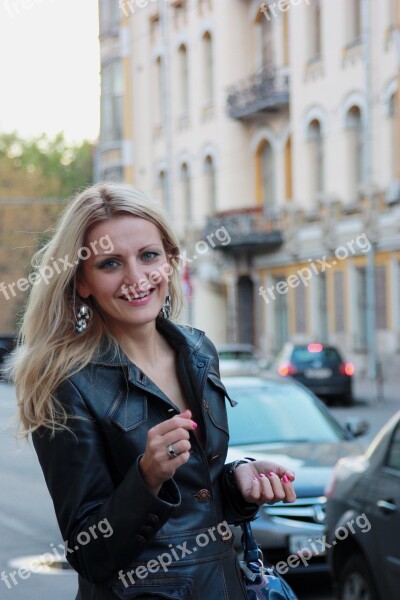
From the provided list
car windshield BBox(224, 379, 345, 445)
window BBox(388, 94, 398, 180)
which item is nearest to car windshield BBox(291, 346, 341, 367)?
window BBox(388, 94, 398, 180)

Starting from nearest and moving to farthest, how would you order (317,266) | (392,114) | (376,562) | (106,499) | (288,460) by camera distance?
(106,499)
(376,562)
(288,460)
(392,114)
(317,266)

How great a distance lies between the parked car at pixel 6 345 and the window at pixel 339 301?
106ft

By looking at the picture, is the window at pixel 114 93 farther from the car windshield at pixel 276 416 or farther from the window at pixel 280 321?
the car windshield at pixel 276 416

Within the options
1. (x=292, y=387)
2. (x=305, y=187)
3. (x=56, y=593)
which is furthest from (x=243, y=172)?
(x=56, y=593)

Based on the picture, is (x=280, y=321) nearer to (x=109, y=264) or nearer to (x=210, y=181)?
(x=210, y=181)

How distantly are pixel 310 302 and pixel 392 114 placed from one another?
726cm

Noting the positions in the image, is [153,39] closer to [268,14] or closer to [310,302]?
→ [268,14]

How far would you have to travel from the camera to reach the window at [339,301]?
35500mm

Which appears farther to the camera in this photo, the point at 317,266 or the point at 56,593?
the point at 317,266

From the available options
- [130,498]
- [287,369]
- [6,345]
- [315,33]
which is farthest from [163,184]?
[130,498]

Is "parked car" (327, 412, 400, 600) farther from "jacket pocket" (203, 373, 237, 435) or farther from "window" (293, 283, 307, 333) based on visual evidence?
"window" (293, 283, 307, 333)

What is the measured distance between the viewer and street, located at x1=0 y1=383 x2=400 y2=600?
123 inches

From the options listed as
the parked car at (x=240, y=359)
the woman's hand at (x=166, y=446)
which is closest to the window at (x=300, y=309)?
the parked car at (x=240, y=359)

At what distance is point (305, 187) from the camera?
37.2 metres
